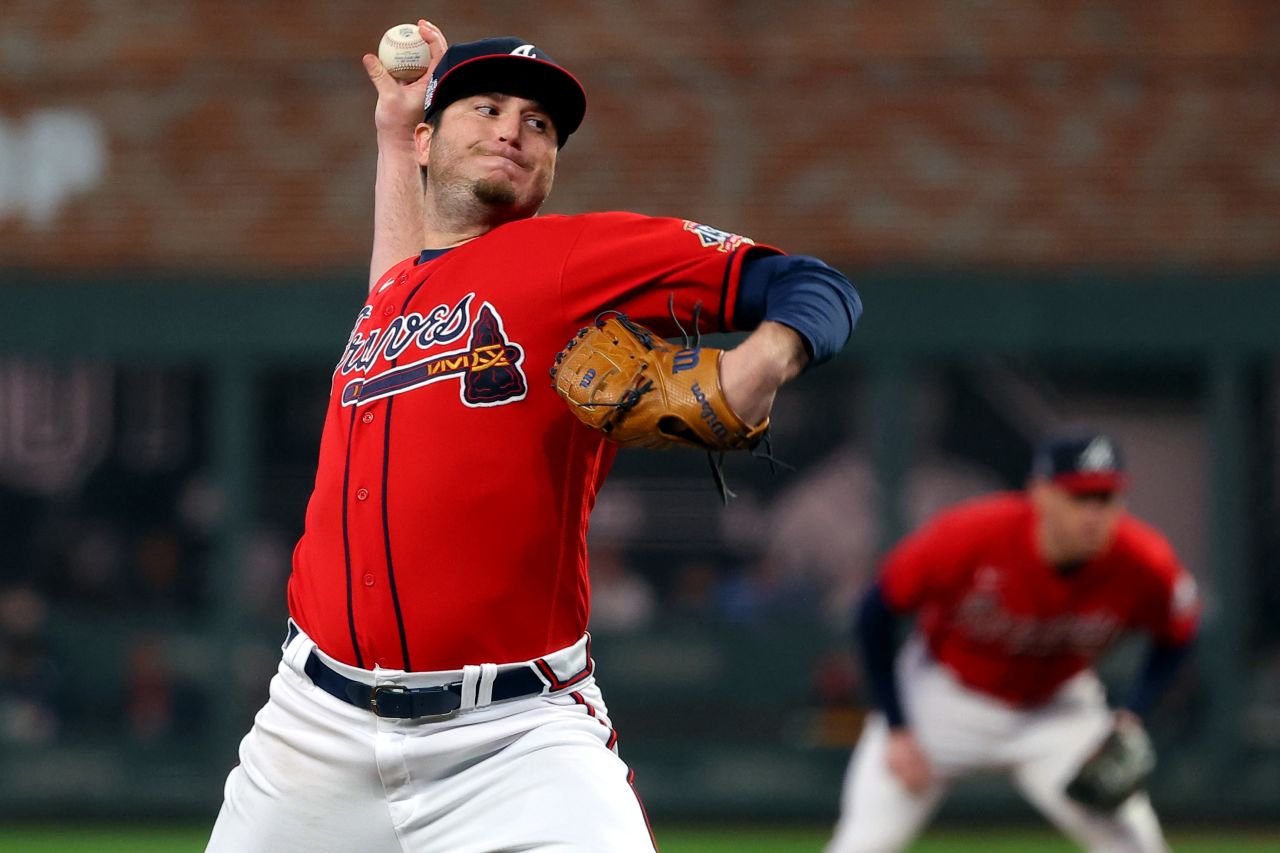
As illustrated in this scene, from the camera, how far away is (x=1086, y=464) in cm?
550

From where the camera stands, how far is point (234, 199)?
10.1m

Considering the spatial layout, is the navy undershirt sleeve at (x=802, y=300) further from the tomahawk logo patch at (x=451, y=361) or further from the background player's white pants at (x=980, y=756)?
the background player's white pants at (x=980, y=756)

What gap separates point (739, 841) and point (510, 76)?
244 inches

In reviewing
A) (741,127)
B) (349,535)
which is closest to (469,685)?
(349,535)

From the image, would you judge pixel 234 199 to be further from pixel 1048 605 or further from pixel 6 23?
pixel 1048 605

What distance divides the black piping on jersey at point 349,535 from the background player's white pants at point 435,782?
0.16 ft

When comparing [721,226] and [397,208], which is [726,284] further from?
[721,226]

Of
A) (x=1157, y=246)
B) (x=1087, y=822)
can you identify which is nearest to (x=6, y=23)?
(x=1157, y=246)

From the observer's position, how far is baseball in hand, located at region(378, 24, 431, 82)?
3799mm

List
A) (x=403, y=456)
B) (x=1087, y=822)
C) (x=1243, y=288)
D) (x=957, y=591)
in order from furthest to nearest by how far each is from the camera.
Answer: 1. (x=1243, y=288)
2. (x=957, y=591)
3. (x=1087, y=822)
4. (x=403, y=456)

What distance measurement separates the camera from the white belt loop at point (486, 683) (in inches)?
118

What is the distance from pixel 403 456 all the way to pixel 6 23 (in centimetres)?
814

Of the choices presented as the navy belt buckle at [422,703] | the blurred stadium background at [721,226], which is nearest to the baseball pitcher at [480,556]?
the navy belt buckle at [422,703]

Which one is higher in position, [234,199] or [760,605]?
[234,199]
